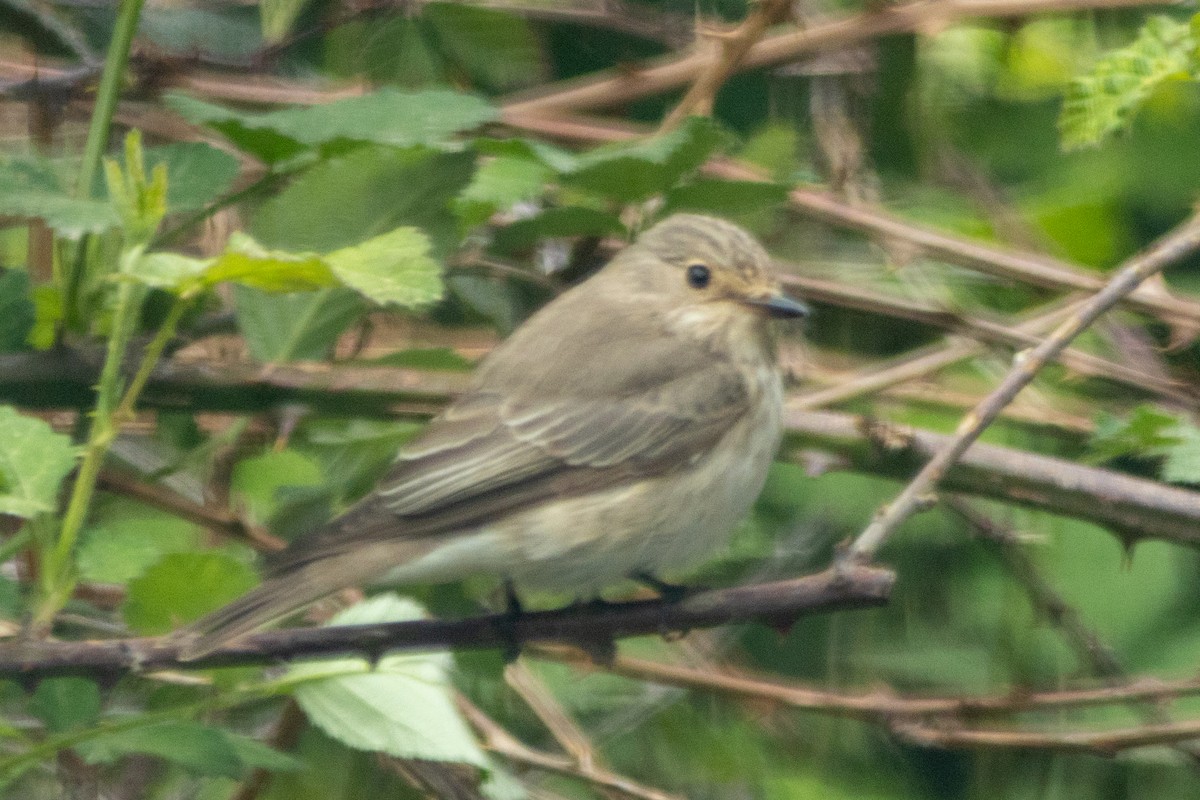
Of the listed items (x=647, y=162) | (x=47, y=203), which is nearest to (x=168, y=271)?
(x=47, y=203)

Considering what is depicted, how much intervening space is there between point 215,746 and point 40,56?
76.7 inches

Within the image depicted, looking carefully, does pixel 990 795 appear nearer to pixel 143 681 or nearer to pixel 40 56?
pixel 143 681

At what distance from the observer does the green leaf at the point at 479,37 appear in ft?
12.0

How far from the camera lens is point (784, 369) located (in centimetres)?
379

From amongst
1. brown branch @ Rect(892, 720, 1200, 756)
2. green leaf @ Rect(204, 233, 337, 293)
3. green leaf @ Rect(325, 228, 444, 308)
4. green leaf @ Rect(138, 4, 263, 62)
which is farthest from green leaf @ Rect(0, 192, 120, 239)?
brown branch @ Rect(892, 720, 1200, 756)

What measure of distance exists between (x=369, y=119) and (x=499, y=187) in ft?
1.21

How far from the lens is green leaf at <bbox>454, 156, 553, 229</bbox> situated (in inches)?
110

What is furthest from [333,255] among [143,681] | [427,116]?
[143,681]

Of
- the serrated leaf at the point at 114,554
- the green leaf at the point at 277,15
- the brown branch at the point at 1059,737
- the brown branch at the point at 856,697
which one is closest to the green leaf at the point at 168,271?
the serrated leaf at the point at 114,554

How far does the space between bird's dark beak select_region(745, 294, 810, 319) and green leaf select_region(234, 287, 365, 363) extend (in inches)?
36.3

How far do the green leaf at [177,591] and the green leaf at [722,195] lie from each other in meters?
1.12

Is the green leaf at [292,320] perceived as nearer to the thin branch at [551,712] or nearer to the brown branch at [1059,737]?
the thin branch at [551,712]

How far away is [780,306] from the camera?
344 centimetres

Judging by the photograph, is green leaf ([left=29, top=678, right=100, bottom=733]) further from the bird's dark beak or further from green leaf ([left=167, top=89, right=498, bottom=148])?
the bird's dark beak
